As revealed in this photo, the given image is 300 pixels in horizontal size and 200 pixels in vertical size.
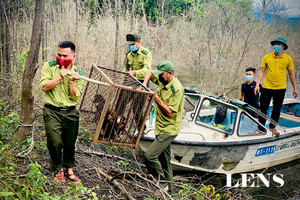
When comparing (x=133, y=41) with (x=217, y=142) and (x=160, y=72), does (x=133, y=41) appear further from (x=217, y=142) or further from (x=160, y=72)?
(x=217, y=142)

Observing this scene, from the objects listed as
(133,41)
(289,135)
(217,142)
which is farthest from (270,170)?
(133,41)

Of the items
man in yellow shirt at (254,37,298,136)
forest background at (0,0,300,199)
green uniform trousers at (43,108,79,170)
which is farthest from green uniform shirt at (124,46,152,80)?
man in yellow shirt at (254,37,298,136)

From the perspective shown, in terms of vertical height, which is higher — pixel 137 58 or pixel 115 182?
pixel 137 58

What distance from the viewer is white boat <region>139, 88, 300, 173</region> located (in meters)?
5.47

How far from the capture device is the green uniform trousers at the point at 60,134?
3.43 meters

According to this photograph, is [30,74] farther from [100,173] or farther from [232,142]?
[232,142]

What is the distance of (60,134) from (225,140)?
3.43m

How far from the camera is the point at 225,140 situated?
566 centimetres

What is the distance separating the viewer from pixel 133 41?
17.2ft

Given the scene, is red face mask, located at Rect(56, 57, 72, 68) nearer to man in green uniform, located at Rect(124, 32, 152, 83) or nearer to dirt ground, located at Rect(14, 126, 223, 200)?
dirt ground, located at Rect(14, 126, 223, 200)

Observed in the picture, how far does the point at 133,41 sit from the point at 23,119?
241 cm

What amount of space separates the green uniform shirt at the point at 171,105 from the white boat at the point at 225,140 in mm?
1182

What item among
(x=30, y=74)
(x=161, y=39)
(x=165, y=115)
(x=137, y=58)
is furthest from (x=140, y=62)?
(x=161, y=39)

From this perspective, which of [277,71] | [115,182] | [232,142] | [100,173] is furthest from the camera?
[277,71]
